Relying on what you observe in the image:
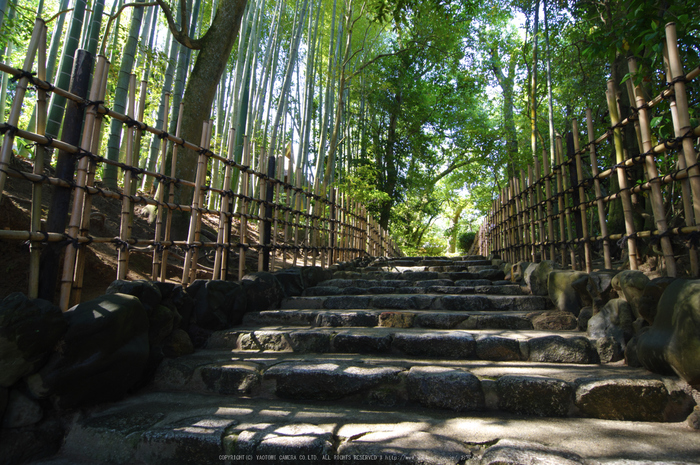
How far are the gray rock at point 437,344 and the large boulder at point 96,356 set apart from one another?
4.92 ft

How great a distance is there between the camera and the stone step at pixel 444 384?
5.75ft

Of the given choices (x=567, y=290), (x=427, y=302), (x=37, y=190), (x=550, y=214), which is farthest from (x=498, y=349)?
(x=37, y=190)

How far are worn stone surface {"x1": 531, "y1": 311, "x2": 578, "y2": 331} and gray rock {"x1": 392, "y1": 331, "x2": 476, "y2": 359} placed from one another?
60 centimetres

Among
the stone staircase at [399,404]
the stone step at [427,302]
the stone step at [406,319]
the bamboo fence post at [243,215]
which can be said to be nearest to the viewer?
the stone staircase at [399,404]

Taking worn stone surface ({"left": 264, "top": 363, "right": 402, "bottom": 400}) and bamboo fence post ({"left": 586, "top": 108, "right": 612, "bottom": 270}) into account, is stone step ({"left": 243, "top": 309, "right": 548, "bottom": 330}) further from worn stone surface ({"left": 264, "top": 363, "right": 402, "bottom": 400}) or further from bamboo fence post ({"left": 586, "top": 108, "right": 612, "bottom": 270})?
worn stone surface ({"left": 264, "top": 363, "right": 402, "bottom": 400})

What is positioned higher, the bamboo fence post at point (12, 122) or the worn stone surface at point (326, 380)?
the bamboo fence post at point (12, 122)

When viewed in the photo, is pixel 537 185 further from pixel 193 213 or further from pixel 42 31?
pixel 42 31

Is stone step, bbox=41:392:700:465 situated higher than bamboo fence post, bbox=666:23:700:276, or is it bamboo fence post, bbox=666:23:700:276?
bamboo fence post, bbox=666:23:700:276

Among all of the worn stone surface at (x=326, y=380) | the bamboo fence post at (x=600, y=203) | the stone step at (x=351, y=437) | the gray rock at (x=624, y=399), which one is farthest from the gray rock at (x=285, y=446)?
the bamboo fence post at (x=600, y=203)

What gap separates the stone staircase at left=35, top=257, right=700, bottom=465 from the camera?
5.01 ft

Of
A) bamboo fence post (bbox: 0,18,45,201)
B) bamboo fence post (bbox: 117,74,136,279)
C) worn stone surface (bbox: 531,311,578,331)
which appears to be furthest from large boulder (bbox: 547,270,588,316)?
bamboo fence post (bbox: 0,18,45,201)

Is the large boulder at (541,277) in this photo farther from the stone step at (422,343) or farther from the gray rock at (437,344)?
the gray rock at (437,344)

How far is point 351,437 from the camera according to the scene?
5.29 feet

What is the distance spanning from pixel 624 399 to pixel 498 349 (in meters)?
0.71
